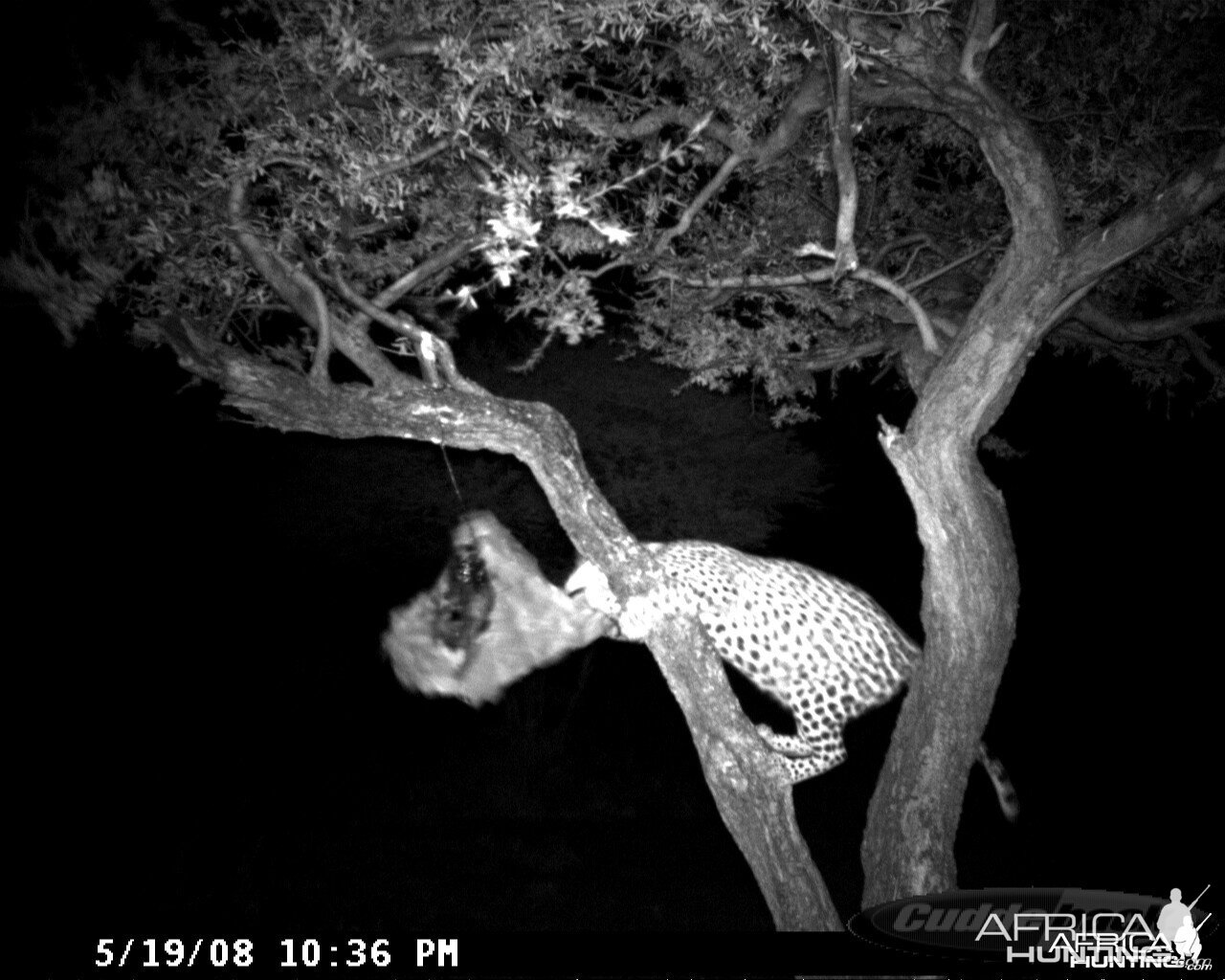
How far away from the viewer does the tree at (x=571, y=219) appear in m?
3.07

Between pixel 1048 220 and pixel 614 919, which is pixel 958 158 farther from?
pixel 614 919

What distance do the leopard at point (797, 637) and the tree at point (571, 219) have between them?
438mm

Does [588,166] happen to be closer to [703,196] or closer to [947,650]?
[703,196]

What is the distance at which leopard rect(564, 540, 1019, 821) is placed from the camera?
397 cm

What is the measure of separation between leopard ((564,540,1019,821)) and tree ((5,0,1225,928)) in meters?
0.44

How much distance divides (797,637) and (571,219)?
1.89m

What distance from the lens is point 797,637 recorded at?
165 inches

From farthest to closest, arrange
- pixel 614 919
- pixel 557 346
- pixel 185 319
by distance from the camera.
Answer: pixel 557 346 → pixel 614 919 → pixel 185 319

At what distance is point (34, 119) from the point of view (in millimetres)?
3367

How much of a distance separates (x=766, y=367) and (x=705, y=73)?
4.96 ft

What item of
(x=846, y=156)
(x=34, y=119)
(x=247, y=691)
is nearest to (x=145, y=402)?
(x=247, y=691)

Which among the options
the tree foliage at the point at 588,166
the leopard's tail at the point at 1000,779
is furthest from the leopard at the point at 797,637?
the tree foliage at the point at 588,166

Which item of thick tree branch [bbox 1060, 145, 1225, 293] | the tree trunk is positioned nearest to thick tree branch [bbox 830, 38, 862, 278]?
the tree trunk

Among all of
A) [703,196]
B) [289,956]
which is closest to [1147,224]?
[703,196]
